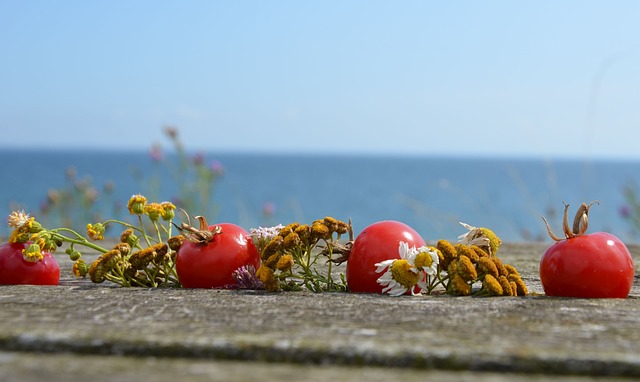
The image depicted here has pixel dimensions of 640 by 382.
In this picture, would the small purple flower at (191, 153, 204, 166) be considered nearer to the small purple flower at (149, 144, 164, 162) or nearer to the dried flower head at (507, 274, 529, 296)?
the small purple flower at (149, 144, 164, 162)

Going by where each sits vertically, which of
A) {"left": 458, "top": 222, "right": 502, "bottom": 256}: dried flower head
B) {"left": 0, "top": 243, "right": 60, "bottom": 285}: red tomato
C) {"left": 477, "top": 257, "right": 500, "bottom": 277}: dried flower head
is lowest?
{"left": 0, "top": 243, "right": 60, "bottom": 285}: red tomato

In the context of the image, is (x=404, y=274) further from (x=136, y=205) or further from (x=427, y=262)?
(x=136, y=205)

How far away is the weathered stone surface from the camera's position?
1.18 m

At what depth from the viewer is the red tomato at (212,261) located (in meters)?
2.07

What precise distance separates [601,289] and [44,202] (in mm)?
5554

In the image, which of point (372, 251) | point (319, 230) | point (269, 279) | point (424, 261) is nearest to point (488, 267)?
point (424, 261)

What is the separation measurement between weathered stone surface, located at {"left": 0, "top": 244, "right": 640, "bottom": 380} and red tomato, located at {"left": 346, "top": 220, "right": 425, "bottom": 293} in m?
0.15

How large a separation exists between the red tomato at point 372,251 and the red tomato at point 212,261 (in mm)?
306

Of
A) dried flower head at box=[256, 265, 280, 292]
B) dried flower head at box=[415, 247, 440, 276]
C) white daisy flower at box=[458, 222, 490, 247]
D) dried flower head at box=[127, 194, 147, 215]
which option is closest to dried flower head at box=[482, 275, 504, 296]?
dried flower head at box=[415, 247, 440, 276]

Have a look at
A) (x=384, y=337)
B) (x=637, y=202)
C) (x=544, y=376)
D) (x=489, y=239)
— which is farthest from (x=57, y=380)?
(x=637, y=202)

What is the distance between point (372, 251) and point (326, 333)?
66cm

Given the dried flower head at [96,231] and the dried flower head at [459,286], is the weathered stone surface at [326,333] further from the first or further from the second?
the dried flower head at [96,231]

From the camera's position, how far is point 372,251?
1995mm

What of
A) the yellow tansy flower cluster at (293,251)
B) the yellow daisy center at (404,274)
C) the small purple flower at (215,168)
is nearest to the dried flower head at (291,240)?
the yellow tansy flower cluster at (293,251)
